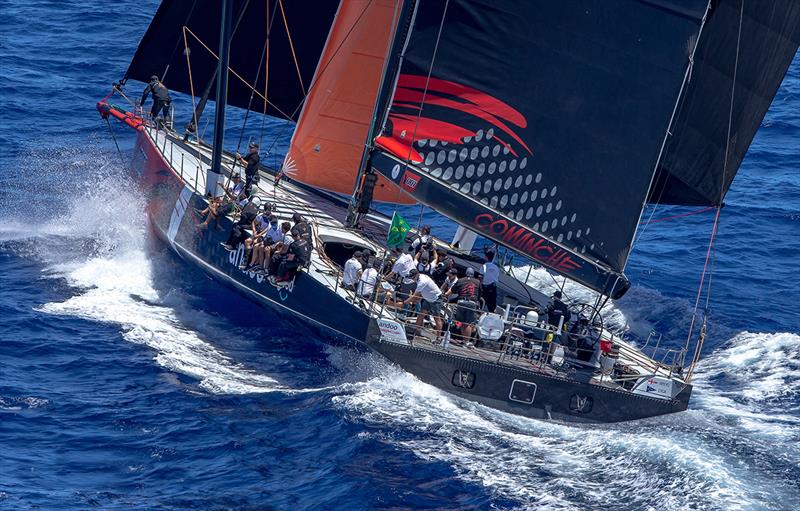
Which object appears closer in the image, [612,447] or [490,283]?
[612,447]

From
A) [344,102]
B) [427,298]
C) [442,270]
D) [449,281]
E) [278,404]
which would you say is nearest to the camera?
[278,404]

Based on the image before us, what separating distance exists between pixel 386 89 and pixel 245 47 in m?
8.74

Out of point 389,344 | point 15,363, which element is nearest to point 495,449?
point 389,344

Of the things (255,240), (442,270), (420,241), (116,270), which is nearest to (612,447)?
(442,270)

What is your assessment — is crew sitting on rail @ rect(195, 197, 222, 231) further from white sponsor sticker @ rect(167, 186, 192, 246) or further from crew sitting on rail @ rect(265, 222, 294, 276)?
crew sitting on rail @ rect(265, 222, 294, 276)

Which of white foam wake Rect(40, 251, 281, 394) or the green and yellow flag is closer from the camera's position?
white foam wake Rect(40, 251, 281, 394)

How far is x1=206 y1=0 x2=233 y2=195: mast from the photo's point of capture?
25.0m

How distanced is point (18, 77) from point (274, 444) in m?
26.0

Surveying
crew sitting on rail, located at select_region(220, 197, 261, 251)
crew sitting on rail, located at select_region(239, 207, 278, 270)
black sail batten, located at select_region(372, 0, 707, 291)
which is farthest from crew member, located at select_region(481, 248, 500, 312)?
crew sitting on rail, located at select_region(220, 197, 261, 251)

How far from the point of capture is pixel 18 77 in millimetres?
41094

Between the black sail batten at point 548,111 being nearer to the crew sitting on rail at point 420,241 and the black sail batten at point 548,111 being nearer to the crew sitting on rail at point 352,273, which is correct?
the crew sitting on rail at point 352,273

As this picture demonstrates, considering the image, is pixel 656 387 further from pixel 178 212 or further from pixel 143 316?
pixel 178 212

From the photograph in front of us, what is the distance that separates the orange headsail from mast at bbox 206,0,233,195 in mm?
2787

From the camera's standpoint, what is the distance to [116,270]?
91.8 ft
